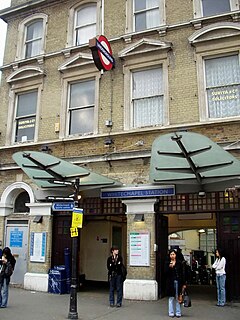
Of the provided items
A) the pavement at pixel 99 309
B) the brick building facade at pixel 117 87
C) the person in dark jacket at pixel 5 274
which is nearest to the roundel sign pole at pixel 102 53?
the brick building facade at pixel 117 87

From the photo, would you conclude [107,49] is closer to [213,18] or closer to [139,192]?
[213,18]

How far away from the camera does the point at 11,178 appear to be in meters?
15.0

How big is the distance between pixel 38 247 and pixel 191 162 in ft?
23.7

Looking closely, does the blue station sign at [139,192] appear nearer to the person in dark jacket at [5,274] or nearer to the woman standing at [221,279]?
the woman standing at [221,279]

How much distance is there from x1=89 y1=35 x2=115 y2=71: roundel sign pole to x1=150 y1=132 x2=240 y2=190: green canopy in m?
4.49

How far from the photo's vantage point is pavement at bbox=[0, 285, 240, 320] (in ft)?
30.4

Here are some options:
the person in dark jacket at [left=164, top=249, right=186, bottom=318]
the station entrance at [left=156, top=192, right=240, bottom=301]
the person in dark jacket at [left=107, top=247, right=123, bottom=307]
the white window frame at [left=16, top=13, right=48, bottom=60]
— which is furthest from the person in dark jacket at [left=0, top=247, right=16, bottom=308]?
the white window frame at [left=16, top=13, right=48, bottom=60]

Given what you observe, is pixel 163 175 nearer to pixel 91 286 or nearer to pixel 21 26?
pixel 91 286

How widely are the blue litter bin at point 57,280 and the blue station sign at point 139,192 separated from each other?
10.1ft

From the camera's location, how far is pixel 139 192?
40.0 ft

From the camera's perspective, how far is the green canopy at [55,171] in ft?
34.5

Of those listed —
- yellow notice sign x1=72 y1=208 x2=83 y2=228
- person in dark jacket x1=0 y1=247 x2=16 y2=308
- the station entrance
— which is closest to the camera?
yellow notice sign x1=72 y1=208 x2=83 y2=228

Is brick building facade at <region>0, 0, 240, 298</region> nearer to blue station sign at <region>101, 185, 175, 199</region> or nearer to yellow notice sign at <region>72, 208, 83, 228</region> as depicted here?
blue station sign at <region>101, 185, 175, 199</region>

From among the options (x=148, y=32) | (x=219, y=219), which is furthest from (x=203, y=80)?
(x=219, y=219)
